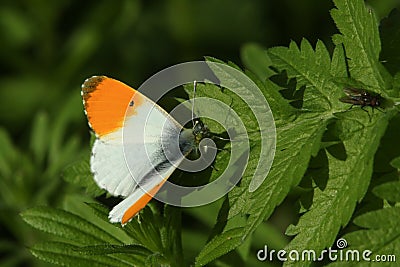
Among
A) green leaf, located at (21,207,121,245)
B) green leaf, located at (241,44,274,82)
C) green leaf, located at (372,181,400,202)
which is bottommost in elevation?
green leaf, located at (21,207,121,245)

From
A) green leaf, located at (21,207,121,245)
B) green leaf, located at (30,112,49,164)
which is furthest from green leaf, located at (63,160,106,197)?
green leaf, located at (30,112,49,164)

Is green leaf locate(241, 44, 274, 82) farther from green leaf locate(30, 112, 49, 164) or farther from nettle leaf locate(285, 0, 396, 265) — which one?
green leaf locate(30, 112, 49, 164)

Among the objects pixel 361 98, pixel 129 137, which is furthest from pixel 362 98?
pixel 129 137

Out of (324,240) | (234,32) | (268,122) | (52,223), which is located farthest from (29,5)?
(324,240)

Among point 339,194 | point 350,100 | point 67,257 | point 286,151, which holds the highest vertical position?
point 350,100

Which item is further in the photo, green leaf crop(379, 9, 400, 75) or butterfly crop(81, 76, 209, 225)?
green leaf crop(379, 9, 400, 75)

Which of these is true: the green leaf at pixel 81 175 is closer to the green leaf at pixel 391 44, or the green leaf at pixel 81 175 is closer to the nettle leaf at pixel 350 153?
the nettle leaf at pixel 350 153

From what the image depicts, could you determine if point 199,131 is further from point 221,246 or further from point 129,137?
point 221,246
